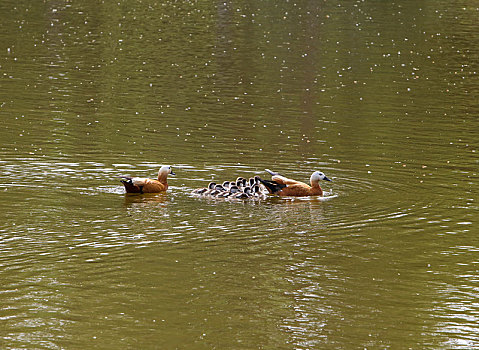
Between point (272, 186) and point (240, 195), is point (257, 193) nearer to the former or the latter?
point (272, 186)

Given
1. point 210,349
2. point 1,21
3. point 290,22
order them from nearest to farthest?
point 210,349 → point 1,21 → point 290,22

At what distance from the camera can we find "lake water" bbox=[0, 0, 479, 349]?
33.2ft

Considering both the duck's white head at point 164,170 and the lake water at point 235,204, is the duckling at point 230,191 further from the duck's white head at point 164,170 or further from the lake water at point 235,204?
the duck's white head at point 164,170

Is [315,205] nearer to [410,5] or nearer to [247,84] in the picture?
[247,84]

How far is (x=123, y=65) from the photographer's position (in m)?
34.0

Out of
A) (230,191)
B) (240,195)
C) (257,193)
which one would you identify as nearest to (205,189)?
(230,191)

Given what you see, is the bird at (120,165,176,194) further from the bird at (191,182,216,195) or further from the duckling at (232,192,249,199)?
the duckling at (232,192,249,199)

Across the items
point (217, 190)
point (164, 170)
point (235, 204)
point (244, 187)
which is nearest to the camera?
point (235, 204)

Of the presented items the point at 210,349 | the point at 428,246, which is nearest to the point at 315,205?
the point at 428,246

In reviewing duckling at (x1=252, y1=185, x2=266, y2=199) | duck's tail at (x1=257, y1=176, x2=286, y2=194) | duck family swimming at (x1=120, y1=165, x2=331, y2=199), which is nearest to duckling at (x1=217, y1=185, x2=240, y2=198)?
duck family swimming at (x1=120, y1=165, x2=331, y2=199)

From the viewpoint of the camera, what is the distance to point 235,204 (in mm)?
15664

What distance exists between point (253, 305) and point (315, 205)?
17.8ft

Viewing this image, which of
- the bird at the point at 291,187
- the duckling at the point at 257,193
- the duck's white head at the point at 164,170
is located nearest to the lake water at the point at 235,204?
the bird at the point at 291,187

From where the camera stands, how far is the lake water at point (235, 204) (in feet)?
33.2
